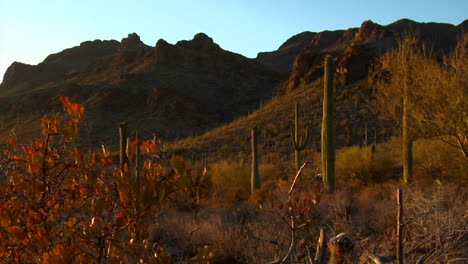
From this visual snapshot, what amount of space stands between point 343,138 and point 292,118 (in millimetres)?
5671

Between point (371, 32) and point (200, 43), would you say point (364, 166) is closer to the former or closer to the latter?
point (371, 32)

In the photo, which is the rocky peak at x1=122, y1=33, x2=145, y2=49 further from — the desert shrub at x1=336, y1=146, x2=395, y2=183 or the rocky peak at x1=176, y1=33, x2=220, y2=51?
the desert shrub at x1=336, y1=146, x2=395, y2=183

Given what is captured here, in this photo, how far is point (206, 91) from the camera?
5250 centimetres

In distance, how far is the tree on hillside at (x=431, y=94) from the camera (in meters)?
7.99

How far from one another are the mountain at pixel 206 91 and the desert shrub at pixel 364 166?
24.4 feet

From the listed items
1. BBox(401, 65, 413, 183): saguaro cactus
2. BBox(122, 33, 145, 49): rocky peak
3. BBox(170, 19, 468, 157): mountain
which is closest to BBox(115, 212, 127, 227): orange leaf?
BBox(401, 65, 413, 183): saguaro cactus

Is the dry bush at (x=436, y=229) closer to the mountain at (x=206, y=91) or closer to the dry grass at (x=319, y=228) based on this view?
the dry grass at (x=319, y=228)

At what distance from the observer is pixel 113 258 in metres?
2.17

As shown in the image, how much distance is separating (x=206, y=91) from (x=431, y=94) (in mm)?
44993

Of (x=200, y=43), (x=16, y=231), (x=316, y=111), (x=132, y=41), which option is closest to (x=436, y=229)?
(x=16, y=231)

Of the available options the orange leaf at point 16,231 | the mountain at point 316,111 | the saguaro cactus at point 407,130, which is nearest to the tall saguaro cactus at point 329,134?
the saguaro cactus at point 407,130

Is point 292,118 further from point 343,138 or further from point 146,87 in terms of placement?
point 146,87

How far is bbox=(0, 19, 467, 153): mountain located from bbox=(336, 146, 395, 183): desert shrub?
7435 mm

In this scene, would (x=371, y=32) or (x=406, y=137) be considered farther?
(x=371, y=32)
